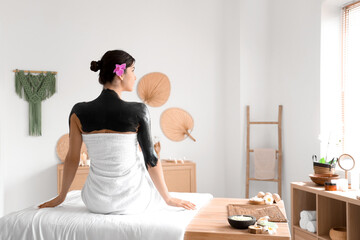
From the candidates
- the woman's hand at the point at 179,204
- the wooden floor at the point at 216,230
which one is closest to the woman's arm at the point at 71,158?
the woman's hand at the point at 179,204

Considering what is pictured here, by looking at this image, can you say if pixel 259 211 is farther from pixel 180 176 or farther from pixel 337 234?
pixel 180 176

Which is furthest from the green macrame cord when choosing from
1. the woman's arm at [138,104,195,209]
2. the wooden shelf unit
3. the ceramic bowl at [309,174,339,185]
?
the ceramic bowl at [309,174,339,185]

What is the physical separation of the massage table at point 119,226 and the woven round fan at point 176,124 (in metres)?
2.77

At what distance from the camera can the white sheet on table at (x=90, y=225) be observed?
1.54m

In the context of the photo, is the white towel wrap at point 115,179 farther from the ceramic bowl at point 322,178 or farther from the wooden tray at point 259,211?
the ceramic bowl at point 322,178

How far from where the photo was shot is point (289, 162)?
400 cm

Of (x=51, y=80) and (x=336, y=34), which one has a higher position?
(x=336, y=34)

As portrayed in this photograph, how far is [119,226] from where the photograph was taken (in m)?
1.57

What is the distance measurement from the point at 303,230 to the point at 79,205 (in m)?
1.90

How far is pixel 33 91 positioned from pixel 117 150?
2783mm

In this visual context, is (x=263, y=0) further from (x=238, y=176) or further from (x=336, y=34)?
(x=238, y=176)

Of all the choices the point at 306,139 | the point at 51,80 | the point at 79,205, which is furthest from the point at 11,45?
the point at 306,139

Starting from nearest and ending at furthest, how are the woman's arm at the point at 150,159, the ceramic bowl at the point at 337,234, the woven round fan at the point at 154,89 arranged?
the woman's arm at the point at 150,159
the ceramic bowl at the point at 337,234
the woven round fan at the point at 154,89

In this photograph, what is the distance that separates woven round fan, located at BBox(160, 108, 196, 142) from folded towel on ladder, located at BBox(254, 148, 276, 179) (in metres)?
0.84
